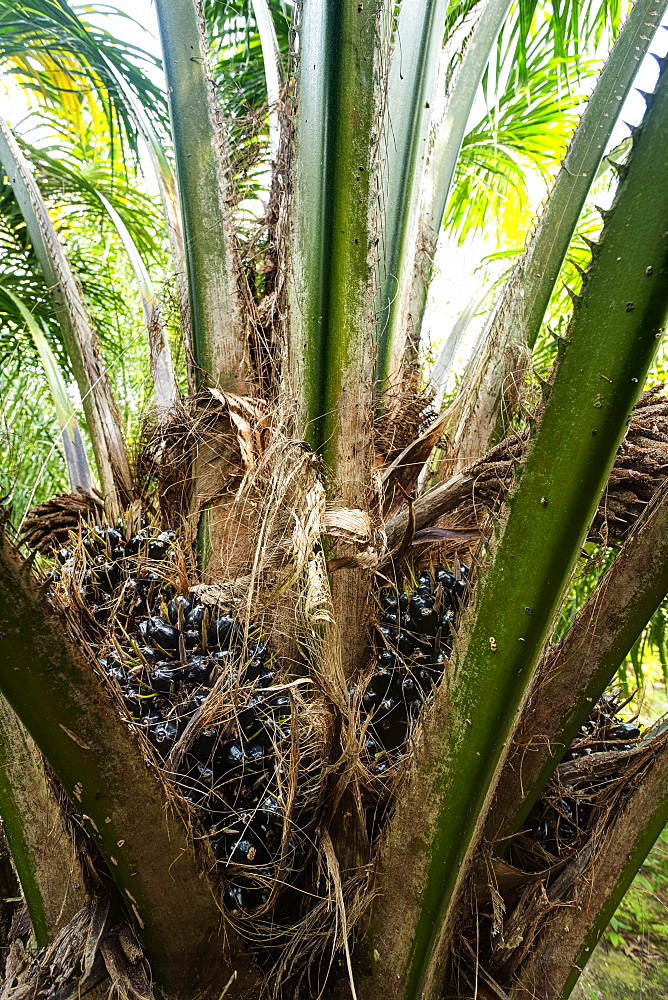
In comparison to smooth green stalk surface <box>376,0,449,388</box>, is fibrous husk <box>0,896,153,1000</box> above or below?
below

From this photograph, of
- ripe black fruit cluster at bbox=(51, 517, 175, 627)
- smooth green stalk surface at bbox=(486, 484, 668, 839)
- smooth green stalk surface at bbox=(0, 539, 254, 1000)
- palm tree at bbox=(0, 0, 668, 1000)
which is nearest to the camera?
smooth green stalk surface at bbox=(0, 539, 254, 1000)

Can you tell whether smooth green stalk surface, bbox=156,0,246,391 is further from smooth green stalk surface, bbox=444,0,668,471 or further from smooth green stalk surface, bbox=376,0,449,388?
smooth green stalk surface, bbox=444,0,668,471

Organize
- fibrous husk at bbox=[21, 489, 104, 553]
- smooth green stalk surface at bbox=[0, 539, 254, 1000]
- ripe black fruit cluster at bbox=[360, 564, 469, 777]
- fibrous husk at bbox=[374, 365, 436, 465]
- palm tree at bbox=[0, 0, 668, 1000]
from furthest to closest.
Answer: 1. fibrous husk at bbox=[21, 489, 104, 553]
2. fibrous husk at bbox=[374, 365, 436, 465]
3. ripe black fruit cluster at bbox=[360, 564, 469, 777]
4. palm tree at bbox=[0, 0, 668, 1000]
5. smooth green stalk surface at bbox=[0, 539, 254, 1000]

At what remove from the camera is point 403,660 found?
4.16ft

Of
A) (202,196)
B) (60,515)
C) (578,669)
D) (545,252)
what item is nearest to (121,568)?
(60,515)

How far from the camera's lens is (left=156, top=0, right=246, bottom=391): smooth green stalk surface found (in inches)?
55.7

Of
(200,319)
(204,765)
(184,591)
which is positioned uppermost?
(200,319)

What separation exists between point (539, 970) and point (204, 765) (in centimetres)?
66

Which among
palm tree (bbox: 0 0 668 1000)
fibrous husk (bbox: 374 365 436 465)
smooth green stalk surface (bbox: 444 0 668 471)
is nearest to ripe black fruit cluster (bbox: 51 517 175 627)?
palm tree (bbox: 0 0 668 1000)

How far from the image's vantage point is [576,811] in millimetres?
1248

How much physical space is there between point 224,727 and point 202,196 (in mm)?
1089

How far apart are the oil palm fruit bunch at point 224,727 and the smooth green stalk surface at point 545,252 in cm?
72

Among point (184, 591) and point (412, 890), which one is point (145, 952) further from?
point (184, 591)

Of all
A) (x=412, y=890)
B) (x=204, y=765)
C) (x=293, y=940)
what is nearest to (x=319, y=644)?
(x=204, y=765)
